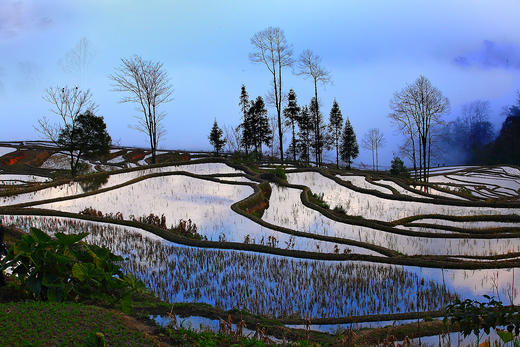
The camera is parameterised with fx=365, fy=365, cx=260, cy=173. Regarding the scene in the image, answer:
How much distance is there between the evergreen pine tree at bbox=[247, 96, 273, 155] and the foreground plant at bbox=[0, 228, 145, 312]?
122 ft

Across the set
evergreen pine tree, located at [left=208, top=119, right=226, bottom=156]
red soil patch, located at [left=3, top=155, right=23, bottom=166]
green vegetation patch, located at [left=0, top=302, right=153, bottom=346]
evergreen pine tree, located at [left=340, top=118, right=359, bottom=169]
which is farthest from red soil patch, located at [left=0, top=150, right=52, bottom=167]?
evergreen pine tree, located at [left=340, top=118, right=359, bottom=169]

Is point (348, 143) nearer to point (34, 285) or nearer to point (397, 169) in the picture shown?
point (397, 169)

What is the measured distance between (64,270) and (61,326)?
1.12m

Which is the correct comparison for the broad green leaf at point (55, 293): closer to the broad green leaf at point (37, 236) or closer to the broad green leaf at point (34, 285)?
the broad green leaf at point (34, 285)

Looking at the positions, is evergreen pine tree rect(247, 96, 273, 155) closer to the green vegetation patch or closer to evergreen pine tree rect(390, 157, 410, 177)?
evergreen pine tree rect(390, 157, 410, 177)

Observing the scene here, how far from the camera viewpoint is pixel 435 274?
652 centimetres

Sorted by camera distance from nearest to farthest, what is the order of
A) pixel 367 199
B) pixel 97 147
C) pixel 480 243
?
1. pixel 480 243
2. pixel 367 199
3. pixel 97 147

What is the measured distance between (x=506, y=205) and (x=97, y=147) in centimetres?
2315

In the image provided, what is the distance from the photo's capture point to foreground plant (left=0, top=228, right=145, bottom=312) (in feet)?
12.9

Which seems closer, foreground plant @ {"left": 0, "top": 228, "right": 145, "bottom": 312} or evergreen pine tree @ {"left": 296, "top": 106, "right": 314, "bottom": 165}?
foreground plant @ {"left": 0, "top": 228, "right": 145, "bottom": 312}

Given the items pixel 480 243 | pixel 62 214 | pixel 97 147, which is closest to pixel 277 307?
pixel 480 243

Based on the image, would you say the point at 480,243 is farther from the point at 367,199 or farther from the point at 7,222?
the point at 7,222

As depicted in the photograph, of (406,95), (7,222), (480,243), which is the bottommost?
(480,243)

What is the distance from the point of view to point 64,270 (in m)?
4.09
